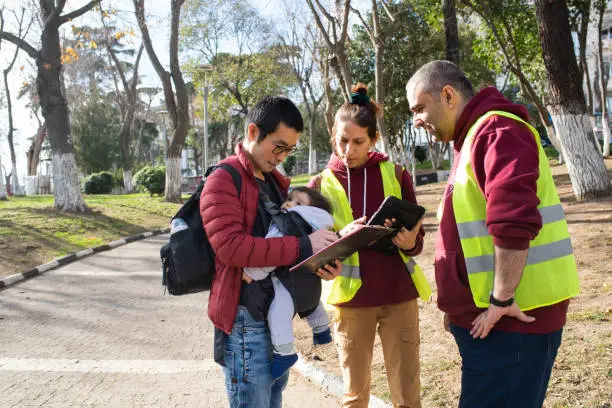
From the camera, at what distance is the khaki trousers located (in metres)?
2.97

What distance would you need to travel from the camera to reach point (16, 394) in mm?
4238

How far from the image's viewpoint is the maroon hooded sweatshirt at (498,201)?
6.28ft

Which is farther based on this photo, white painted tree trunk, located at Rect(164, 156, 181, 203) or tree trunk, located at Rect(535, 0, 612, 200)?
white painted tree trunk, located at Rect(164, 156, 181, 203)

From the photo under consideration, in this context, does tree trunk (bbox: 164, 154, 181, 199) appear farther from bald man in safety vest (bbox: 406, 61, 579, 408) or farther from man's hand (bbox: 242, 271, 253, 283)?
bald man in safety vest (bbox: 406, 61, 579, 408)

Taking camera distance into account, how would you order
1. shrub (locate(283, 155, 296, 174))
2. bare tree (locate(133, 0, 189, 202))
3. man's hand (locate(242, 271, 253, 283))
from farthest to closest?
shrub (locate(283, 155, 296, 174)) < bare tree (locate(133, 0, 189, 202)) < man's hand (locate(242, 271, 253, 283))

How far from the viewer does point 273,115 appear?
2420mm

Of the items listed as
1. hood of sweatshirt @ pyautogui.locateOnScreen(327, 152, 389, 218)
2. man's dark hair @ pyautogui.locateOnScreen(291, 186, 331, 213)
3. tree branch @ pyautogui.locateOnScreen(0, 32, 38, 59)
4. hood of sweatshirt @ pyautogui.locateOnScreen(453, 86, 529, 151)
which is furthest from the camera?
tree branch @ pyautogui.locateOnScreen(0, 32, 38, 59)

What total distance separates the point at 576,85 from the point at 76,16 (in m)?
13.3

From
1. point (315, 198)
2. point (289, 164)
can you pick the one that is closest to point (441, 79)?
point (315, 198)

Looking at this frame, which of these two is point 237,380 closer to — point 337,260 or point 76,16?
point 337,260

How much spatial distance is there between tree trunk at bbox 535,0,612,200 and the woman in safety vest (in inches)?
312

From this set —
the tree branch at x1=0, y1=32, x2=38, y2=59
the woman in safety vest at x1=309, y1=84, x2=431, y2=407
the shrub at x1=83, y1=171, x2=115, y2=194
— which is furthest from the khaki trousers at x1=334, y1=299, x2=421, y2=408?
the shrub at x1=83, y1=171, x2=115, y2=194

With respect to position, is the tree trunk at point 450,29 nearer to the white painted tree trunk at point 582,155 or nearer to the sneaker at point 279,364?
the white painted tree trunk at point 582,155

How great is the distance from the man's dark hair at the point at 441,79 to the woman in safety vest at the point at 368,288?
753 millimetres
